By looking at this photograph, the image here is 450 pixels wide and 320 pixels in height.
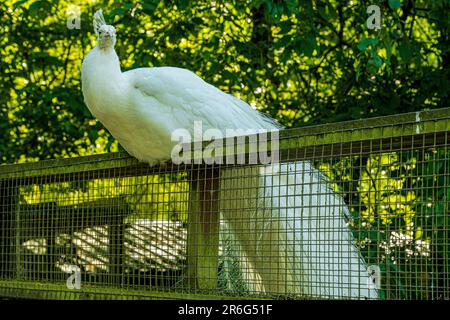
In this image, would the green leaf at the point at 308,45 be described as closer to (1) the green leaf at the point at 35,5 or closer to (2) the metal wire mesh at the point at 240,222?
(1) the green leaf at the point at 35,5

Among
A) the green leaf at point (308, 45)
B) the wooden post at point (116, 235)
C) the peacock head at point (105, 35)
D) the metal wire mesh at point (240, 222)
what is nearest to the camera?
the metal wire mesh at point (240, 222)

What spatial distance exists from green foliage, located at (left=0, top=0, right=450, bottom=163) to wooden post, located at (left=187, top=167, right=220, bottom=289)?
105 inches

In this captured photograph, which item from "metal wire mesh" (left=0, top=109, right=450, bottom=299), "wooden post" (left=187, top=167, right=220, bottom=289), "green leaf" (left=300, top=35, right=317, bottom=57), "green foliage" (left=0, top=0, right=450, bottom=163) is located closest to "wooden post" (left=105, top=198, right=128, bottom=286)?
"metal wire mesh" (left=0, top=109, right=450, bottom=299)

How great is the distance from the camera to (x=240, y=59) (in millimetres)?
7816

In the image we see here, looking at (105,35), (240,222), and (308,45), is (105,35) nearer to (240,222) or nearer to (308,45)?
(240,222)

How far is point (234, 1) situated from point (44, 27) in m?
3.04

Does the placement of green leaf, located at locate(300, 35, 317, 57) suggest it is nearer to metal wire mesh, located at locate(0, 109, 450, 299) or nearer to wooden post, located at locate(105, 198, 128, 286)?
metal wire mesh, located at locate(0, 109, 450, 299)

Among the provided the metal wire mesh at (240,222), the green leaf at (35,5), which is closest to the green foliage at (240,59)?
the green leaf at (35,5)

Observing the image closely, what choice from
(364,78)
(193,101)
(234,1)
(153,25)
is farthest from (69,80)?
(193,101)

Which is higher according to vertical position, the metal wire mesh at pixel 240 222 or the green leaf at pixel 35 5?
the green leaf at pixel 35 5

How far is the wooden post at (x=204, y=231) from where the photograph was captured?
350 centimetres

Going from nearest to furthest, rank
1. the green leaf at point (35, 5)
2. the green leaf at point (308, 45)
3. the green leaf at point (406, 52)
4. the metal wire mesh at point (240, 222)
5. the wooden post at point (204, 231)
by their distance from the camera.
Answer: the metal wire mesh at point (240, 222) → the wooden post at point (204, 231) → the green leaf at point (35, 5) → the green leaf at point (406, 52) → the green leaf at point (308, 45)

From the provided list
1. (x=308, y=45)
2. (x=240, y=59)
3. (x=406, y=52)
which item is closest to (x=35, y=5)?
(x=308, y=45)

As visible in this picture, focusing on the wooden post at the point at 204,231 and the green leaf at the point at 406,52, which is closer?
the wooden post at the point at 204,231
